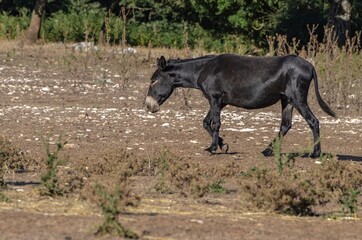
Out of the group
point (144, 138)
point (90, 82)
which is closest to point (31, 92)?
point (90, 82)

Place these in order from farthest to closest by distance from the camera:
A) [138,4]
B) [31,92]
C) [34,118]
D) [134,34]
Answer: [138,4], [134,34], [31,92], [34,118]

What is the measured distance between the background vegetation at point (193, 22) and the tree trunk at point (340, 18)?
1.20 m

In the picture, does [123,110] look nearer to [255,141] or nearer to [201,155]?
[255,141]

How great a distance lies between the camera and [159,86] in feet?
53.8

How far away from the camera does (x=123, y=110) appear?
2056 cm

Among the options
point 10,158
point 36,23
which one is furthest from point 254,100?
point 36,23

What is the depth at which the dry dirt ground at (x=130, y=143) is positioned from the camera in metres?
8.87

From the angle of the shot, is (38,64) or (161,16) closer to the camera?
(38,64)

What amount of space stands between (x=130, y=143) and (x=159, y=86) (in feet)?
3.60

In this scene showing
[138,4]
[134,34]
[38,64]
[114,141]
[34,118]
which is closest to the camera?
[114,141]

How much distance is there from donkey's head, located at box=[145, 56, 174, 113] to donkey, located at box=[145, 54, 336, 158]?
8cm

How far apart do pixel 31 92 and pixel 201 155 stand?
814 cm

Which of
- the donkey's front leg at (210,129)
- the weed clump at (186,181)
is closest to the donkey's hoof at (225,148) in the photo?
the donkey's front leg at (210,129)

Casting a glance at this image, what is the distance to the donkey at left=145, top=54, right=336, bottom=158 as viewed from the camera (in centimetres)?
1560
